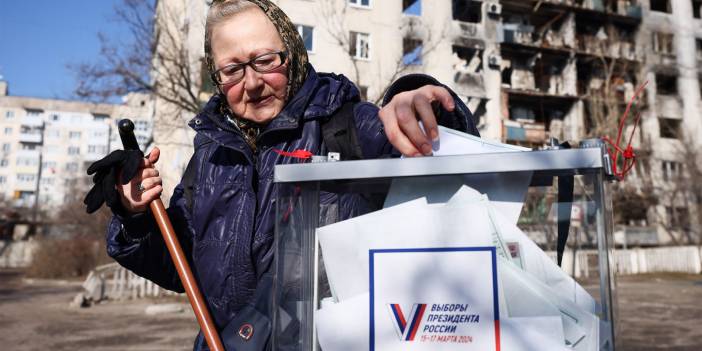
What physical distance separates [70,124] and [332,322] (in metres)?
75.3

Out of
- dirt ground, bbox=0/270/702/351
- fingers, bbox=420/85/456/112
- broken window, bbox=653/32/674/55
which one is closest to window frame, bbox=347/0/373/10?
dirt ground, bbox=0/270/702/351

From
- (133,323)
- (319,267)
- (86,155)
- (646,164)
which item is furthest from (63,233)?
(86,155)

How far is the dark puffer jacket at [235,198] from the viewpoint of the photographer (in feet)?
4.08

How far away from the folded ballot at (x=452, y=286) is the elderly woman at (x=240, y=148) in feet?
1.32

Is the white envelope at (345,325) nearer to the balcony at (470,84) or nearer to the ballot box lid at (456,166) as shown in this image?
the ballot box lid at (456,166)

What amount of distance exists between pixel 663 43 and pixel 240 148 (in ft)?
108

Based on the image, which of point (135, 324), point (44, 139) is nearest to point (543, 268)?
point (135, 324)

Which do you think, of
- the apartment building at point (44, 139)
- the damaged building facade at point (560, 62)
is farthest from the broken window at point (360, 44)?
the apartment building at point (44, 139)

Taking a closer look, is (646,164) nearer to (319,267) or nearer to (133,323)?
(133,323)

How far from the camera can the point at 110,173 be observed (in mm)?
1187

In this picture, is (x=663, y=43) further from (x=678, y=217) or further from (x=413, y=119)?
(x=413, y=119)

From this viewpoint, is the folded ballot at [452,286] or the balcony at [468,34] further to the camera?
the balcony at [468,34]

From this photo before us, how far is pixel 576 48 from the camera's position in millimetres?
25406

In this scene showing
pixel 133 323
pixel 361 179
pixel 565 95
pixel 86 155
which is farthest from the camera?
pixel 86 155
